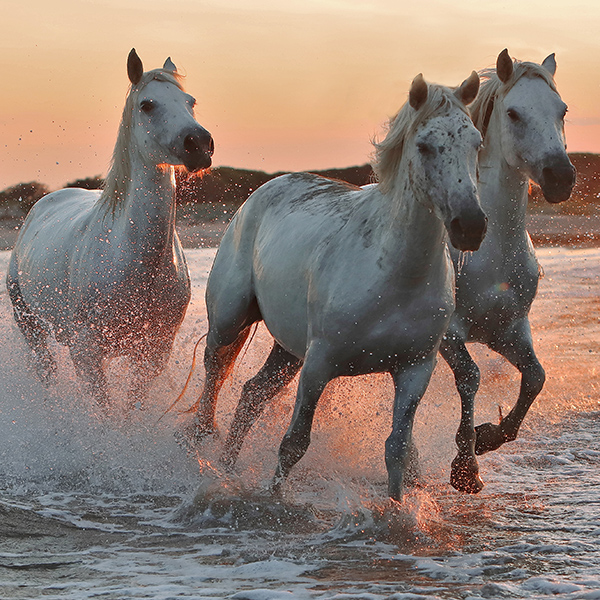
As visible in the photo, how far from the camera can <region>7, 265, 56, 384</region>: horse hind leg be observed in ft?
21.9

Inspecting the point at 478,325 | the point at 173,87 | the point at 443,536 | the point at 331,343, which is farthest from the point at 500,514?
the point at 173,87

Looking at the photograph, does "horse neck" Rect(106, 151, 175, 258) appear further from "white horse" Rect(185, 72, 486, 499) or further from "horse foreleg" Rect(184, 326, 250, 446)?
"white horse" Rect(185, 72, 486, 499)

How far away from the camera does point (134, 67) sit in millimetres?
5527

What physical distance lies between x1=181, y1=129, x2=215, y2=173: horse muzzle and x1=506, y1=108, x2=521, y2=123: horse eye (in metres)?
1.69

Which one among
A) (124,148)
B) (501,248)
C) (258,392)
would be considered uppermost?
(124,148)

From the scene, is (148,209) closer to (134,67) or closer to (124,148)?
(124,148)

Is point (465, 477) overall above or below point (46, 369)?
below

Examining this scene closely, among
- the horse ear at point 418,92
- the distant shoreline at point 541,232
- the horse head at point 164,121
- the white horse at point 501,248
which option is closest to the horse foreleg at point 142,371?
the horse head at point 164,121

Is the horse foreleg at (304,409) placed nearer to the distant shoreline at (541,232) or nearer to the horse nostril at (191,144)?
the horse nostril at (191,144)

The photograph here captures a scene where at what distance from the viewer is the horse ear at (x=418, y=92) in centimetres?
354

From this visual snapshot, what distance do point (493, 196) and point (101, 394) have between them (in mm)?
2668

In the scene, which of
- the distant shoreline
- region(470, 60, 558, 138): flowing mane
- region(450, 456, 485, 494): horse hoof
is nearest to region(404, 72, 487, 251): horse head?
region(470, 60, 558, 138): flowing mane

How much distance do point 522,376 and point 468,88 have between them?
1.68 meters

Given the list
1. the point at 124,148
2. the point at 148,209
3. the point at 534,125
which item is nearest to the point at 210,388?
the point at 148,209
